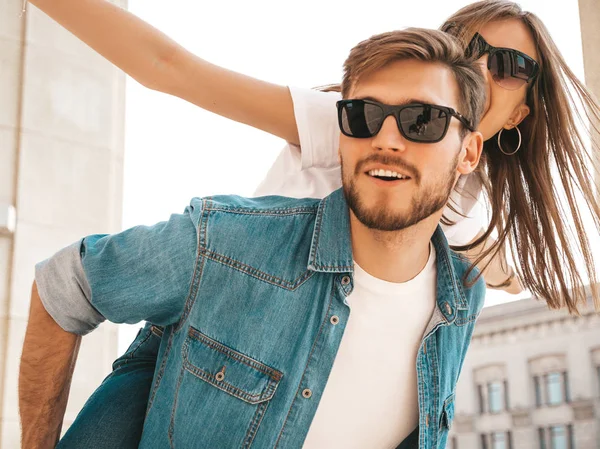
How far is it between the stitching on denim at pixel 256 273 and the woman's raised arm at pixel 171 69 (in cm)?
33

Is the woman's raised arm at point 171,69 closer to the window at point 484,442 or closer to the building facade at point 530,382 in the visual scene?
the building facade at point 530,382

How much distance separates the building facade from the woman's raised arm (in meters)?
3.45

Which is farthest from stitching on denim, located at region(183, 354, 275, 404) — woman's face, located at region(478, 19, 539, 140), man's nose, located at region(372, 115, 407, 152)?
woman's face, located at region(478, 19, 539, 140)

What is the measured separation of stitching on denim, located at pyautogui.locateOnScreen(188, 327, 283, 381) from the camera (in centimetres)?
136

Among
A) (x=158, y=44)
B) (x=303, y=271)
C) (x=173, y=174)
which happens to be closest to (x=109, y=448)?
(x=303, y=271)

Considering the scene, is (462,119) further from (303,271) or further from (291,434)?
(291,434)

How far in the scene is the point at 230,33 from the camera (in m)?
5.46

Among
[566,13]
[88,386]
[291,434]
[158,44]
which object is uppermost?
[566,13]

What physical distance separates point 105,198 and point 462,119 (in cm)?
275

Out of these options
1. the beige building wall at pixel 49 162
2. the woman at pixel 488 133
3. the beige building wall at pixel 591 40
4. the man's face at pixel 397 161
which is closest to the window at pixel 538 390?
the beige building wall at pixel 591 40

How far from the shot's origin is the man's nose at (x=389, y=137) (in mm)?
1370

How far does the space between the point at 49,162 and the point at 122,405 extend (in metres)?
2.58

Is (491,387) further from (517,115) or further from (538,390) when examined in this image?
(517,115)

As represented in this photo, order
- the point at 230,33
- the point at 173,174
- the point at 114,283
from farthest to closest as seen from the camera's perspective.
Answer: the point at 230,33 → the point at 173,174 → the point at 114,283
